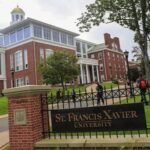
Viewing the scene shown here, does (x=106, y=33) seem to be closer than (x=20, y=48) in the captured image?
No

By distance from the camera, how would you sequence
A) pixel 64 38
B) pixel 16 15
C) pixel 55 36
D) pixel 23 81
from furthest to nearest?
pixel 16 15 → pixel 64 38 → pixel 55 36 → pixel 23 81

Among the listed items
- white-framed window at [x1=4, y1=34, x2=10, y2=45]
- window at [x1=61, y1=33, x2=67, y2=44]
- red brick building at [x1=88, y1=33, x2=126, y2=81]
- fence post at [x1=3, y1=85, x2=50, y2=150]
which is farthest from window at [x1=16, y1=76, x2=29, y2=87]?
fence post at [x1=3, y1=85, x2=50, y2=150]

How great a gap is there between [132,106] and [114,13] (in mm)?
20496

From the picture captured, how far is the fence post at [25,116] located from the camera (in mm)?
8055

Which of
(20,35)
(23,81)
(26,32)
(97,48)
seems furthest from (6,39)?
(97,48)

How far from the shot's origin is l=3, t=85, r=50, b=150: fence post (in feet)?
26.4

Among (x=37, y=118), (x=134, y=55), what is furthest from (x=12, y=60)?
(x=37, y=118)

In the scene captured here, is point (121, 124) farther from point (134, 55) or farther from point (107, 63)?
point (107, 63)

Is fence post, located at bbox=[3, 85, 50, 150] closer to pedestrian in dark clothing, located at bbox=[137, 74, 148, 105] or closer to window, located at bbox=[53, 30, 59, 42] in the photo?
pedestrian in dark clothing, located at bbox=[137, 74, 148, 105]

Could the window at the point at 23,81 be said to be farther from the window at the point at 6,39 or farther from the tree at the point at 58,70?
the tree at the point at 58,70

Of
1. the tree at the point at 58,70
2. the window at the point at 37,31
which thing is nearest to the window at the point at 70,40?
the window at the point at 37,31

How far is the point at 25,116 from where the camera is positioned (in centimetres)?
812

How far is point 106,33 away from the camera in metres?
85.6

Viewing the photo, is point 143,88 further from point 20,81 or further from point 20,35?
point 20,35
